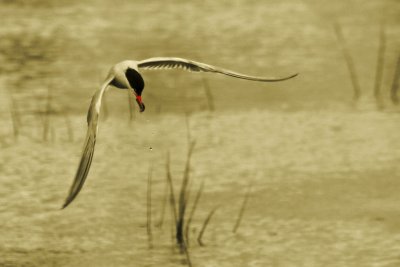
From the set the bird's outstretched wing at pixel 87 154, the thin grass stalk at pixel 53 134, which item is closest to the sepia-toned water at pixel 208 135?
the thin grass stalk at pixel 53 134

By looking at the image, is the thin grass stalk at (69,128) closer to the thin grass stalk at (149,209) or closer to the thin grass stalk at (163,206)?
the thin grass stalk at (149,209)

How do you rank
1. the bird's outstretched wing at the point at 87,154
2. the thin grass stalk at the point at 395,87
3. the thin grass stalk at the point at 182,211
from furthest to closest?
the thin grass stalk at the point at 395,87
the thin grass stalk at the point at 182,211
the bird's outstretched wing at the point at 87,154

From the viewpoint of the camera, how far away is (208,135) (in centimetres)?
563

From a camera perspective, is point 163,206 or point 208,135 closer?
point 163,206

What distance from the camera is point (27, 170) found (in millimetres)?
5273

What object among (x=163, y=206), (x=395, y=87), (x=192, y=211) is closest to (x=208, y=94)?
(x=395, y=87)

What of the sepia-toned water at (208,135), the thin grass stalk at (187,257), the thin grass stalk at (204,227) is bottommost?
the thin grass stalk at (187,257)

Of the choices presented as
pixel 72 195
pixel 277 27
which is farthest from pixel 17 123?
pixel 72 195

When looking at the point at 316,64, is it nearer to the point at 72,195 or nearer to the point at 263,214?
the point at 263,214

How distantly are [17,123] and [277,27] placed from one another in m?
1.86

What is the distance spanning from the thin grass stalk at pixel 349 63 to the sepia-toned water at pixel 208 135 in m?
0.03

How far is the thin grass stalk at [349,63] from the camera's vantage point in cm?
616

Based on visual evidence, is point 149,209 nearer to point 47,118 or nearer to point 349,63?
point 47,118

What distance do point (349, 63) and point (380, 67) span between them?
0.48 feet
